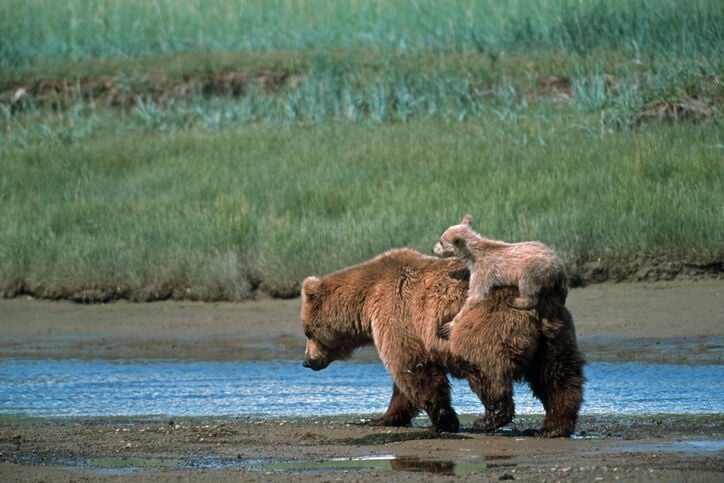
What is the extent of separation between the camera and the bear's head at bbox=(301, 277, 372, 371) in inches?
A: 348

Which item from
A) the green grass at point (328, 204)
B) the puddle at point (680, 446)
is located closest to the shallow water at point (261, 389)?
the puddle at point (680, 446)

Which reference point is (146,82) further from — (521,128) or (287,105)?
(521,128)

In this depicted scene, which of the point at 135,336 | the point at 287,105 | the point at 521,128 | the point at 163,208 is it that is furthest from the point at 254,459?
the point at 287,105

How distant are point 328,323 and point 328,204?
218 inches

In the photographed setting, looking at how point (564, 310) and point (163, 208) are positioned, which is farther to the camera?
point (163, 208)

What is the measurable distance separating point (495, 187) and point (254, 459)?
277 inches

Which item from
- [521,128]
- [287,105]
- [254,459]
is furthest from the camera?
[287,105]

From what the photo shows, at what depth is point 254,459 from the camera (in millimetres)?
7531

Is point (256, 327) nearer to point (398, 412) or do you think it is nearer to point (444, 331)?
point (398, 412)

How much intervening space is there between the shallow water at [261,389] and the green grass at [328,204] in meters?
1.77

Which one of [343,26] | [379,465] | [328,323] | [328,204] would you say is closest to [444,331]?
[328,323]

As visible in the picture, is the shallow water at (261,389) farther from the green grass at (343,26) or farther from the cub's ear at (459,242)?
the green grass at (343,26)

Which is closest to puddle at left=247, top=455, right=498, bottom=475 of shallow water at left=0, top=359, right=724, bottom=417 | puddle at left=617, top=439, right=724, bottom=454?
puddle at left=617, top=439, right=724, bottom=454

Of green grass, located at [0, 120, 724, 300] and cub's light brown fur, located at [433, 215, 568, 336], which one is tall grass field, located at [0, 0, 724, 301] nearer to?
green grass, located at [0, 120, 724, 300]
